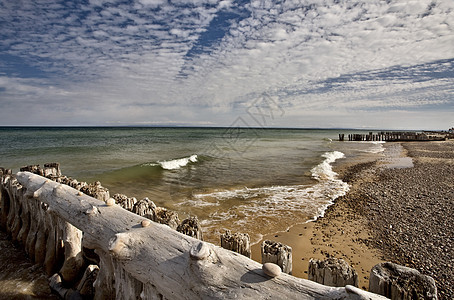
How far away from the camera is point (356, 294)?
137cm

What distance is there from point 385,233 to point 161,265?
6003 mm

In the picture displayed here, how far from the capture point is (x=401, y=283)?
1628 millimetres

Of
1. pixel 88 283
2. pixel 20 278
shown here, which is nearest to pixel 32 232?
pixel 20 278

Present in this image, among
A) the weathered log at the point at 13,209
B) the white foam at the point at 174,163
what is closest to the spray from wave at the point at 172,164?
the white foam at the point at 174,163

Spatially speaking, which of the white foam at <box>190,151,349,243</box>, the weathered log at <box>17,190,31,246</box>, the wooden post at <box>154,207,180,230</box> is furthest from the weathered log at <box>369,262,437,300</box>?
the weathered log at <box>17,190,31,246</box>

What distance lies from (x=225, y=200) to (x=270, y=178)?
4315 millimetres

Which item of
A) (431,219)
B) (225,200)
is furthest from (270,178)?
(431,219)

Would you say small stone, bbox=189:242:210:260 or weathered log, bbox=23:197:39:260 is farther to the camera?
weathered log, bbox=23:197:39:260

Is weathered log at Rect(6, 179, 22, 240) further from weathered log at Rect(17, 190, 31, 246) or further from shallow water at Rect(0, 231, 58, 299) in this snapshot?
shallow water at Rect(0, 231, 58, 299)

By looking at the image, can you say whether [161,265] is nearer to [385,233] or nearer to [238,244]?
[238,244]

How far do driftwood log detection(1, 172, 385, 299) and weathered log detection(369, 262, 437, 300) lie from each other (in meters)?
0.36

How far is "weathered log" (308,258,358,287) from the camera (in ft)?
6.30

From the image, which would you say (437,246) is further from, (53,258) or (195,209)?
(53,258)

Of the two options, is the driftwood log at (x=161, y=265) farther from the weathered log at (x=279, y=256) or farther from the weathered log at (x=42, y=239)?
the weathered log at (x=42, y=239)
